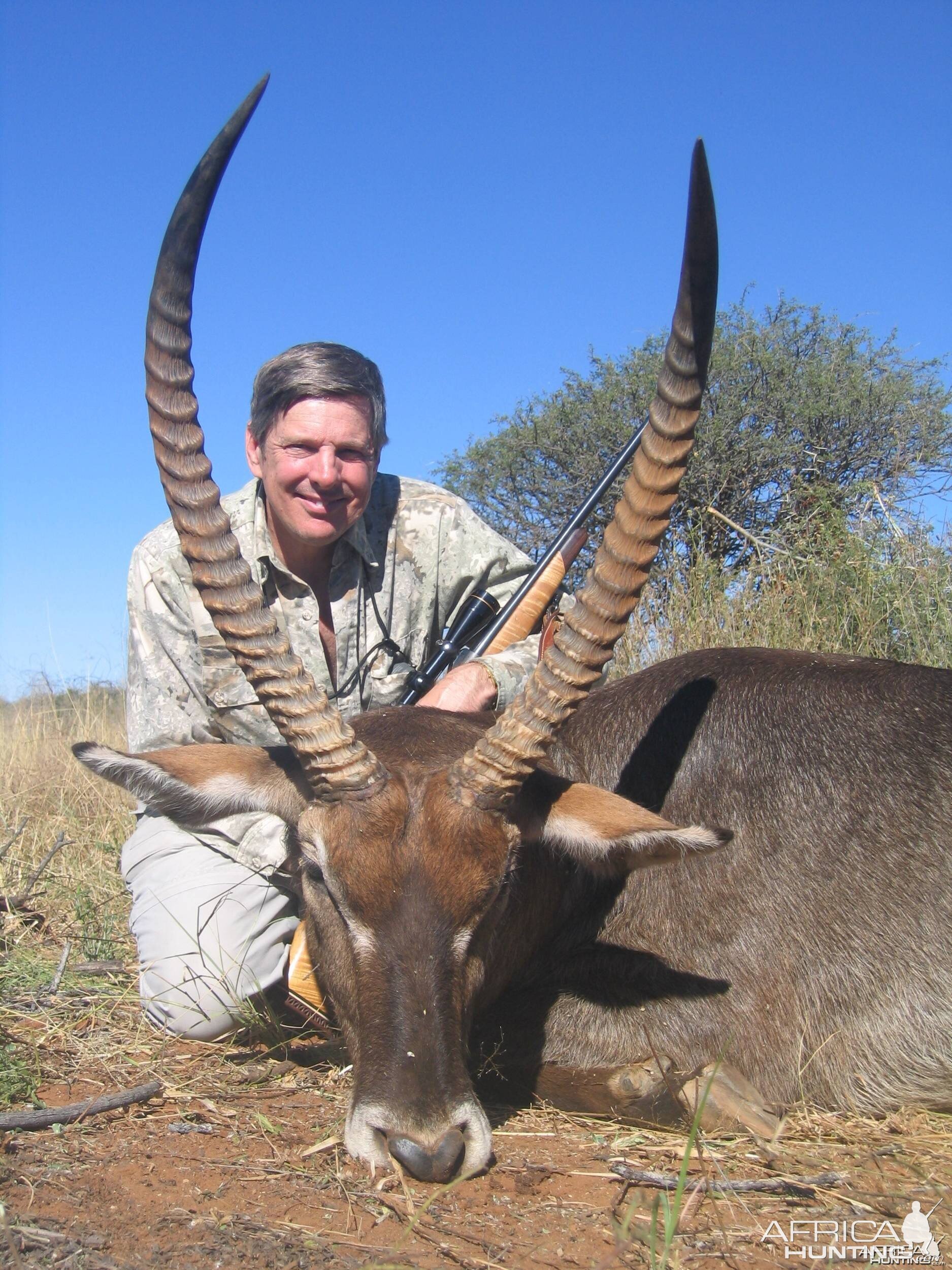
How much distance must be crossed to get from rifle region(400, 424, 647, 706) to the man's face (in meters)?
0.88

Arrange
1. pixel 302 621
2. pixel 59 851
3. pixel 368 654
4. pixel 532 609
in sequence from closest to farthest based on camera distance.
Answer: pixel 302 621, pixel 368 654, pixel 532 609, pixel 59 851

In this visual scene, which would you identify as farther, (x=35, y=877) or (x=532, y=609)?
(x=532, y=609)

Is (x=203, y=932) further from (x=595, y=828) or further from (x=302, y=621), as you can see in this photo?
(x=595, y=828)

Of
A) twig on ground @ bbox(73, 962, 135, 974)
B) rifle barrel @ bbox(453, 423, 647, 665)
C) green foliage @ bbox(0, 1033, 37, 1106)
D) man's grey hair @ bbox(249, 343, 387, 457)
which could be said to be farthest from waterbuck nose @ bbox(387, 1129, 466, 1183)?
man's grey hair @ bbox(249, 343, 387, 457)

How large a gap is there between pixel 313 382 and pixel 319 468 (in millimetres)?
478

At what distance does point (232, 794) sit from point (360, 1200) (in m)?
1.50

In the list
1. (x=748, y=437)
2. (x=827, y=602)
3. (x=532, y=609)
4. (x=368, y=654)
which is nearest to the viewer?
(x=368, y=654)

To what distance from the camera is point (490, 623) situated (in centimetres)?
614

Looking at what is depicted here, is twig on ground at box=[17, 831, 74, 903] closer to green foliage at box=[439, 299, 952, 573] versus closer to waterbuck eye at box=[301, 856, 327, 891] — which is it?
waterbuck eye at box=[301, 856, 327, 891]

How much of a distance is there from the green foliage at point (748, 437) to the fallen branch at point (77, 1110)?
925 centimetres

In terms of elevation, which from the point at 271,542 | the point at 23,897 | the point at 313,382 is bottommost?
the point at 23,897

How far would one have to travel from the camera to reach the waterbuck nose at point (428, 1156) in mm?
2877

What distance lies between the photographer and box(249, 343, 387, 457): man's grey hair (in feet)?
18.6

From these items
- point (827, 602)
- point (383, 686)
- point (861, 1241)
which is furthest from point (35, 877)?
point (827, 602)
